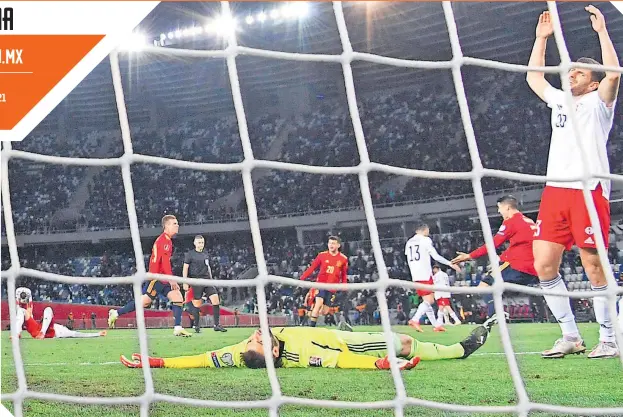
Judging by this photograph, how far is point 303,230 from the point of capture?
548 centimetres

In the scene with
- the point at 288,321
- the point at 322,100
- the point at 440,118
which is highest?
the point at 322,100

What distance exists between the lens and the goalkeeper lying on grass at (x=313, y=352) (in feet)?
5.20

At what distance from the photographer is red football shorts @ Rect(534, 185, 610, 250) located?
1489 mm

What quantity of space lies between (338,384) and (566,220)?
65 centimetres

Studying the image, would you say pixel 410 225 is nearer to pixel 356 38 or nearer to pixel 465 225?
pixel 465 225

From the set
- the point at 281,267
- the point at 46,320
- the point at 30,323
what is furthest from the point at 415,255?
Answer: the point at 281,267

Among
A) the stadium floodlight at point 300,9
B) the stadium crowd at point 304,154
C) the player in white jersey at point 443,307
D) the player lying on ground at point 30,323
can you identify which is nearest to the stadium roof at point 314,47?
the stadium floodlight at point 300,9

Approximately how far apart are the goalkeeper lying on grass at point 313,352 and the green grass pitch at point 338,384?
41 millimetres

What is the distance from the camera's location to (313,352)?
5.30ft

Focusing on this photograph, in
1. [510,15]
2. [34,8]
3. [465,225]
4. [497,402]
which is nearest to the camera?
[34,8]

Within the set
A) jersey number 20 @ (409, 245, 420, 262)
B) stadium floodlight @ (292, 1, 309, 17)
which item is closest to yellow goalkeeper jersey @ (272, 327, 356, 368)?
jersey number 20 @ (409, 245, 420, 262)

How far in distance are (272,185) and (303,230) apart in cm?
63

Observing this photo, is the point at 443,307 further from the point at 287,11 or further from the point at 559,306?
the point at 287,11

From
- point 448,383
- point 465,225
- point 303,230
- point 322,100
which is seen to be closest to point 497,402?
point 448,383
